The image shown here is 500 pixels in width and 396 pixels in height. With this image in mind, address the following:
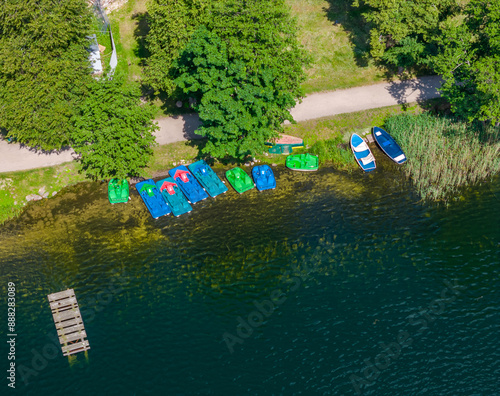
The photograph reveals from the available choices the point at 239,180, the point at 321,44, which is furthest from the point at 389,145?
the point at 239,180

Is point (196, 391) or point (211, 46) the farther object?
point (211, 46)

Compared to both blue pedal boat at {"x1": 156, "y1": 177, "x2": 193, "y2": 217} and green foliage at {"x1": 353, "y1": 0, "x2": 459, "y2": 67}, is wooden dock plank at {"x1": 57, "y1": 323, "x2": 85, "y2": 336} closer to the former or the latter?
blue pedal boat at {"x1": 156, "y1": 177, "x2": 193, "y2": 217}

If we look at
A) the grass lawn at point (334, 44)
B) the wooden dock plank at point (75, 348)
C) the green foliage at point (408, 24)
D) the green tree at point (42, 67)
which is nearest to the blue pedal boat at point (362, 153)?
the grass lawn at point (334, 44)

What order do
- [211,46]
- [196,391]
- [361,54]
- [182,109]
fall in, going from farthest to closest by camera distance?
[361,54] → [182,109] → [211,46] → [196,391]

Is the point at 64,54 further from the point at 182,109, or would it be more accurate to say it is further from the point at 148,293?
the point at 148,293

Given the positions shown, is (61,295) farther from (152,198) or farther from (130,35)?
(130,35)

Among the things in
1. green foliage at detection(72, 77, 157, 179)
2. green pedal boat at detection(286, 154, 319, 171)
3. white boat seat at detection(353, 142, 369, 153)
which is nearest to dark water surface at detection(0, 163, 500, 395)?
green pedal boat at detection(286, 154, 319, 171)


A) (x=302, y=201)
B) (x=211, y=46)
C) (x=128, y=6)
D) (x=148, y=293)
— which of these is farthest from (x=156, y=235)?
(x=128, y=6)

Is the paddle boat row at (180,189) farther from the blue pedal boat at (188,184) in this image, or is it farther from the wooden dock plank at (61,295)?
the wooden dock plank at (61,295)
